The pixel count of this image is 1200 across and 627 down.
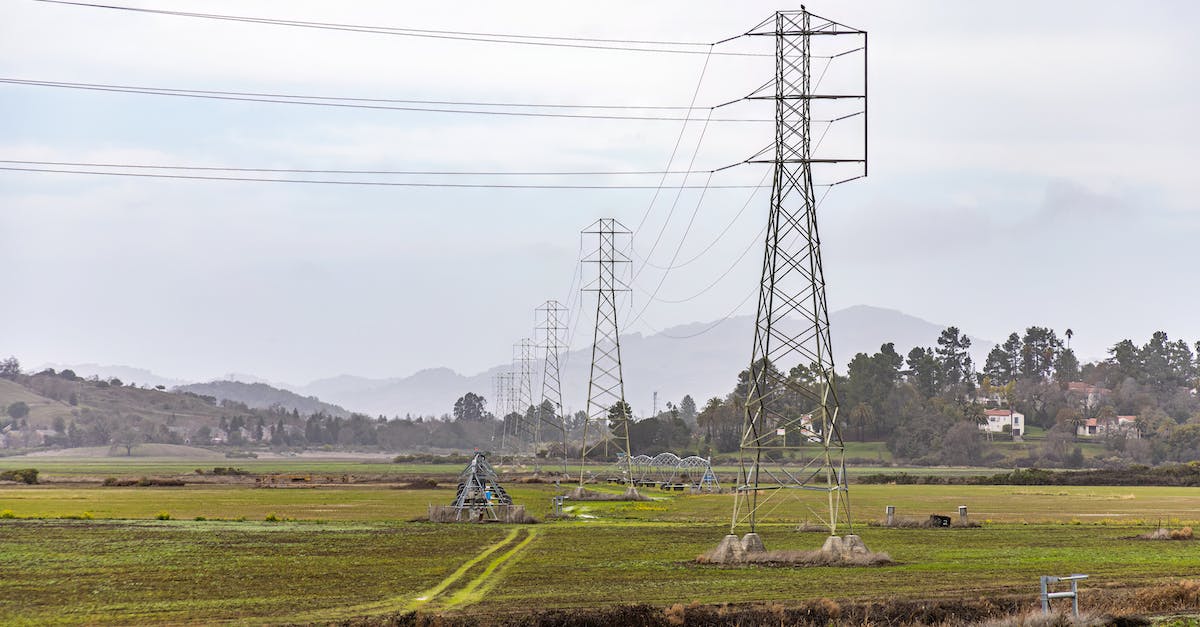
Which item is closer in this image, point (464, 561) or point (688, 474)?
point (464, 561)

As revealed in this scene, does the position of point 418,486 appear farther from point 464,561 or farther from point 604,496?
point 464,561

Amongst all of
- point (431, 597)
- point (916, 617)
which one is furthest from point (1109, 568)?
point (431, 597)

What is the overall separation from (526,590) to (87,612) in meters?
11.8

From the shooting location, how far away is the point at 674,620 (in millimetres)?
30469

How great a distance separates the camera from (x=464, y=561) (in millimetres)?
47812

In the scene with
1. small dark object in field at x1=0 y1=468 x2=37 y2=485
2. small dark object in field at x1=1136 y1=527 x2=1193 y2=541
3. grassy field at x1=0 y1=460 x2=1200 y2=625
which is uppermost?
small dark object in field at x1=1136 y1=527 x2=1193 y2=541

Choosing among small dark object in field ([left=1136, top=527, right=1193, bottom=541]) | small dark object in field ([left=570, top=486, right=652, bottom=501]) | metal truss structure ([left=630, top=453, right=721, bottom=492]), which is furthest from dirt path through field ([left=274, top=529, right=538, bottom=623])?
metal truss structure ([left=630, top=453, right=721, bottom=492])

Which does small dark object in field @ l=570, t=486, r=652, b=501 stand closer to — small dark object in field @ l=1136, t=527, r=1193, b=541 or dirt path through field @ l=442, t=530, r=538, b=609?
small dark object in field @ l=1136, t=527, r=1193, b=541

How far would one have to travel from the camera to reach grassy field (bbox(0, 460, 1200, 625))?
114ft

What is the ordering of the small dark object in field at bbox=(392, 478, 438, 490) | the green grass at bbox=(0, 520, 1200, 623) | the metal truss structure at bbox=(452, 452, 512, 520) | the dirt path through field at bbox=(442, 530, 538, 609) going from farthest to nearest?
the small dark object in field at bbox=(392, 478, 438, 490)
the metal truss structure at bbox=(452, 452, 512, 520)
the dirt path through field at bbox=(442, 530, 538, 609)
the green grass at bbox=(0, 520, 1200, 623)

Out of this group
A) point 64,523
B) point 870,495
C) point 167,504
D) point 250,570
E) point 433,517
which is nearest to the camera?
point 250,570

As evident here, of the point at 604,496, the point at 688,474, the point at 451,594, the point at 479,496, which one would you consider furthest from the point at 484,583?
the point at 688,474

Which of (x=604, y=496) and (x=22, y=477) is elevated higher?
(x=604, y=496)

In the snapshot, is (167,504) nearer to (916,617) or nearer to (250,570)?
(250,570)
